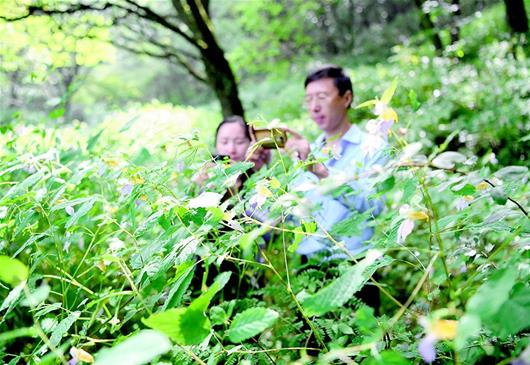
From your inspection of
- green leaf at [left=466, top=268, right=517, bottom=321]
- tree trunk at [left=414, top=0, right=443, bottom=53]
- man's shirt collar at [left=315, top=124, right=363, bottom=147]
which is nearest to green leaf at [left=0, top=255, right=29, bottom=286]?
green leaf at [left=466, top=268, right=517, bottom=321]

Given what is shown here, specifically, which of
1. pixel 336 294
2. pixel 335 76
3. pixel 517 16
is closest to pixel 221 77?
pixel 335 76

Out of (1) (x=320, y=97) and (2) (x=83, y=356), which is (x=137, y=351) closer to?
(2) (x=83, y=356)

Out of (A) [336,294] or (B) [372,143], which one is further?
(B) [372,143]

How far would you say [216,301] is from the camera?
1.53 meters

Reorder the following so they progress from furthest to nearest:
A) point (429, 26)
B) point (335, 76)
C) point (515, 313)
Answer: point (429, 26)
point (335, 76)
point (515, 313)

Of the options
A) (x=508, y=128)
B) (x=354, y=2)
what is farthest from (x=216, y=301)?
(x=354, y=2)

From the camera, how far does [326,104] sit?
2121 mm

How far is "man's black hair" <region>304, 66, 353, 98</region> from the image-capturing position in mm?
2152

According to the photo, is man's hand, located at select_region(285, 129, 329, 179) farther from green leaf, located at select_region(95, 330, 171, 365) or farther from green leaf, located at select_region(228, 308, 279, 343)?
green leaf, located at select_region(95, 330, 171, 365)

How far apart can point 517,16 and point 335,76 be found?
11.6 ft

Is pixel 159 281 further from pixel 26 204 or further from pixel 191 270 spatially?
pixel 26 204

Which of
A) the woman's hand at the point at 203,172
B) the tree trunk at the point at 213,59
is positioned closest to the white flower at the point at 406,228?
the woman's hand at the point at 203,172

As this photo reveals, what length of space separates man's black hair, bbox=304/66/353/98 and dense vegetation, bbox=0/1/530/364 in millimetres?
356

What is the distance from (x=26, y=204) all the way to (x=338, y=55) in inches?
807
